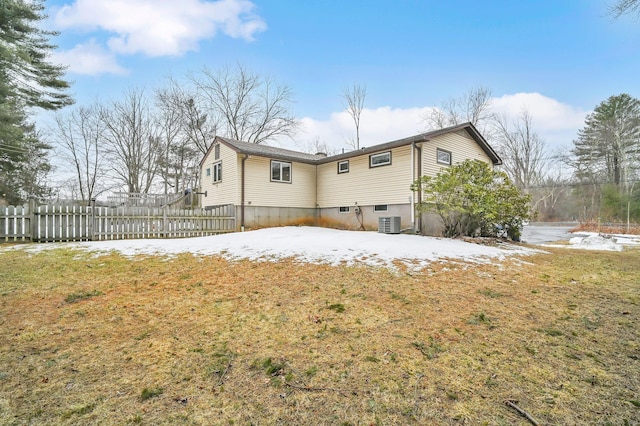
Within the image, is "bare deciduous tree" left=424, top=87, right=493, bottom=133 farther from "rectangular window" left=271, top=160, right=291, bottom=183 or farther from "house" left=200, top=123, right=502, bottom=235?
"rectangular window" left=271, top=160, right=291, bottom=183

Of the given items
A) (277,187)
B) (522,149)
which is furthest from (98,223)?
(522,149)

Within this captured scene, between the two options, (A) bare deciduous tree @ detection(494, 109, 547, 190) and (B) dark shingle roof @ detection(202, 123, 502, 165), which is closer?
(B) dark shingle roof @ detection(202, 123, 502, 165)

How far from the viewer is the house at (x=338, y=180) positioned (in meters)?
12.5

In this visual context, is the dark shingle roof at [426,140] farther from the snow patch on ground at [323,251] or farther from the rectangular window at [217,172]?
the snow patch on ground at [323,251]

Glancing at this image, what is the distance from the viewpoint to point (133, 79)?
2500cm

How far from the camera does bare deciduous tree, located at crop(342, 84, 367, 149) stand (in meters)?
26.7

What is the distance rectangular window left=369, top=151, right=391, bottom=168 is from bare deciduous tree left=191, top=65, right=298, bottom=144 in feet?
52.1

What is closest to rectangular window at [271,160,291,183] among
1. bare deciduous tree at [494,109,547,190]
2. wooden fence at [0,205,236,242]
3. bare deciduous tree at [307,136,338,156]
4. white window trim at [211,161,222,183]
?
white window trim at [211,161,222,183]

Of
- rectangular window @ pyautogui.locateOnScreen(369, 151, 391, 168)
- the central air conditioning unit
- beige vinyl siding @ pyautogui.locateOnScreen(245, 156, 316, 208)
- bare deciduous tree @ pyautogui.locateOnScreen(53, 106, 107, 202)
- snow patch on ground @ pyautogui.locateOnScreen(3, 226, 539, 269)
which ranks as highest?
bare deciduous tree @ pyautogui.locateOnScreen(53, 106, 107, 202)

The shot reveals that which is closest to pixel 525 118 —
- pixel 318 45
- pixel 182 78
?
pixel 318 45

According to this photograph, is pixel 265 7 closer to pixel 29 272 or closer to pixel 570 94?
pixel 29 272

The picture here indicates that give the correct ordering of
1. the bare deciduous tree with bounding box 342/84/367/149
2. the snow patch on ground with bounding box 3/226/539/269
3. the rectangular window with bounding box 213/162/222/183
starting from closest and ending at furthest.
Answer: the snow patch on ground with bounding box 3/226/539/269 < the rectangular window with bounding box 213/162/222/183 < the bare deciduous tree with bounding box 342/84/367/149

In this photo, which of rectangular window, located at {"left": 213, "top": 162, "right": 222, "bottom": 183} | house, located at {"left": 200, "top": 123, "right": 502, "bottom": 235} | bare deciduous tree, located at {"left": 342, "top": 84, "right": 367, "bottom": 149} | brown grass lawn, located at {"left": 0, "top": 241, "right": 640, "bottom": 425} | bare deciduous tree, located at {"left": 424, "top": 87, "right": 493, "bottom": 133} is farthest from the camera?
bare deciduous tree, located at {"left": 424, "top": 87, "right": 493, "bottom": 133}

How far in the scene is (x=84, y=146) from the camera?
→ 25.5m
